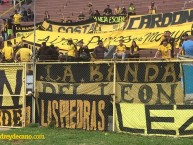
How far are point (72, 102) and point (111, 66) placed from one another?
52.4 inches

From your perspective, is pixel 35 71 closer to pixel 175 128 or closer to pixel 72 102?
pixel 72 102

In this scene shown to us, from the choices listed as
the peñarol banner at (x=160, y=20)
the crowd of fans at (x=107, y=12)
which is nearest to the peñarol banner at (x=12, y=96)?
the peñarol banner at (x=160, y=20)

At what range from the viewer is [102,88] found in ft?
34.5

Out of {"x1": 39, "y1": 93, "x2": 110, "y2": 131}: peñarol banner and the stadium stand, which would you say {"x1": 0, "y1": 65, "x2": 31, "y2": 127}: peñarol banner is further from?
the stadium stand

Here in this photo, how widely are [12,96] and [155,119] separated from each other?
4.02 metres

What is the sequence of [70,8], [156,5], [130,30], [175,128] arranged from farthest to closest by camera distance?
[70,8] < [156,5] < [130,30] < [175,128]

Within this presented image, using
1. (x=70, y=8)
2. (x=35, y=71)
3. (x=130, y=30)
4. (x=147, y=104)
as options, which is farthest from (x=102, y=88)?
(x=70, y=8)

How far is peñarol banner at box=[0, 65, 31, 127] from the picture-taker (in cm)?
1158

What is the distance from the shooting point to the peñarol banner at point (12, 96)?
11578 millimetres

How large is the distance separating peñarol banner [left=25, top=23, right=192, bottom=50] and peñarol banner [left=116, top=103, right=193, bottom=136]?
743 centimetres

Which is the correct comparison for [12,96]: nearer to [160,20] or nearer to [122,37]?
[122,37]

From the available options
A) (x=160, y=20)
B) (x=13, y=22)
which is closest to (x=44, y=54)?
(x=160, y=20)

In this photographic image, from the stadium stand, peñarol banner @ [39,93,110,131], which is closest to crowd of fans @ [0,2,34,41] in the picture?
the stadium stand

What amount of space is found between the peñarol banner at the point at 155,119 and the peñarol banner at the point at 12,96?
108 inches
